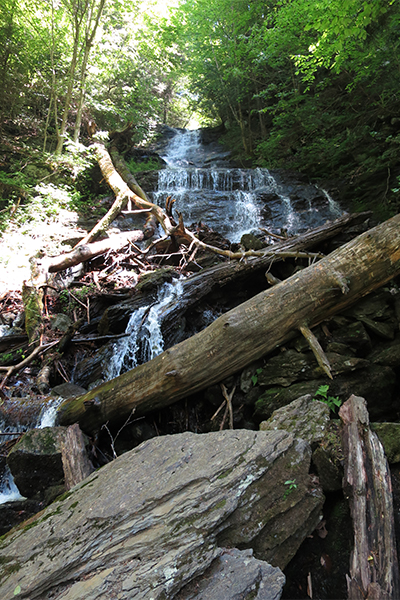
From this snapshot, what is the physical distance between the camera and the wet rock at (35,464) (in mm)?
3223

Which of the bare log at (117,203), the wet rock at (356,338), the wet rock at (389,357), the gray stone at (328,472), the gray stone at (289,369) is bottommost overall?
the gray stone at (328,472)

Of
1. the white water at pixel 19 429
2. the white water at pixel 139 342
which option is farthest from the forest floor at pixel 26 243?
the white water at pixel 19 429

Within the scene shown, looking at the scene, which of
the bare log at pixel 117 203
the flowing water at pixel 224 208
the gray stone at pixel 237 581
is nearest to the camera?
the gray stone at pixel 237 581

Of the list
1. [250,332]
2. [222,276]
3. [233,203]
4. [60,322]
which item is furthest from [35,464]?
[233,203]

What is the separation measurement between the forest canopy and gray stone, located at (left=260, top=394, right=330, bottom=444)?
6.30 m

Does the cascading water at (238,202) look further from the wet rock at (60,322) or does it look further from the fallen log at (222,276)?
the wet rock at (60,322)

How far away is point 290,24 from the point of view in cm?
1025

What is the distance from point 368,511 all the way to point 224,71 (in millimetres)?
16404

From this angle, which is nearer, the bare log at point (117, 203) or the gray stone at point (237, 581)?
the gray stone at point (237, 581)

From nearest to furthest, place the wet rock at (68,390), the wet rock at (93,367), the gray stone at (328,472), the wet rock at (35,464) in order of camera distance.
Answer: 1. the gray stone at (328,472)
2. the wet rock at (35,464)
3. the wet rock at (68,390)
4. the wet rock at (93,367)

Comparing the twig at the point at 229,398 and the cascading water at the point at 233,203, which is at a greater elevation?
the cascading water at the point at 233,203

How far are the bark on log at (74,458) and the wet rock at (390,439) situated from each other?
2.78 m

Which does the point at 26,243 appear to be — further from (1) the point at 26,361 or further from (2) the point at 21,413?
(2) the point at 21,413

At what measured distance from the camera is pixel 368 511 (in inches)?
71.6
